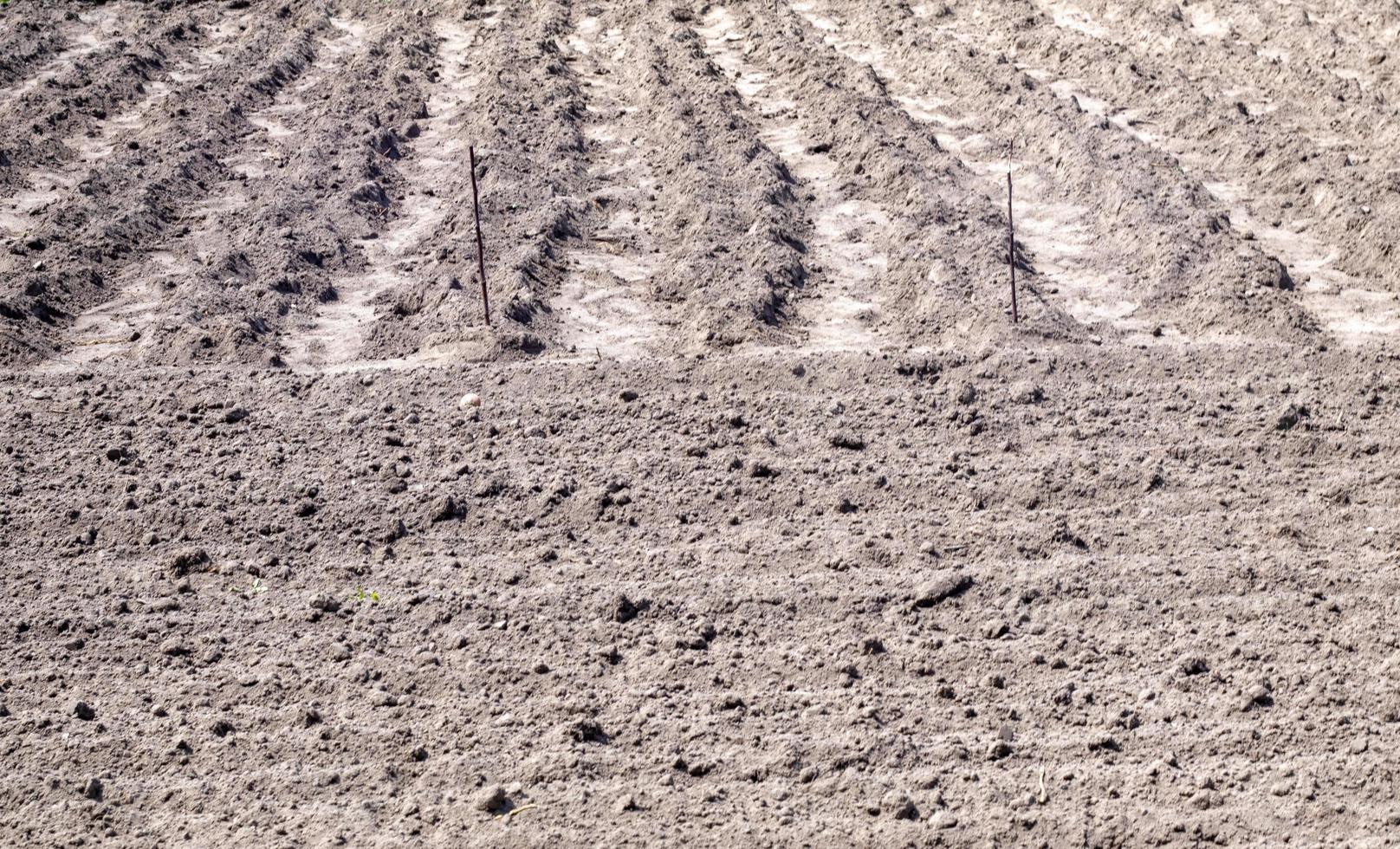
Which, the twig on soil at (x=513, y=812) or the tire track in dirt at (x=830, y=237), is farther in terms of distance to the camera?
the tire track in dirt at (x=830, y=237)

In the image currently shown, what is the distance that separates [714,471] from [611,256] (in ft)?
8.65

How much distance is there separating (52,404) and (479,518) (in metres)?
2.33

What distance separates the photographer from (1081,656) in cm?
466

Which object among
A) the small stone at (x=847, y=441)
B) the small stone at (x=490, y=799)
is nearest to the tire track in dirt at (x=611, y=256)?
the small stone at (x=847, y=441)

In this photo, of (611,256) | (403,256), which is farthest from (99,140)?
(611,256)

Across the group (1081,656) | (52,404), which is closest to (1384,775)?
(1081,656)

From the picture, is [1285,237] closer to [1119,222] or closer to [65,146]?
[1119,222]

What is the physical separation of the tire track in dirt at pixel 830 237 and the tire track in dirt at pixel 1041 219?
866 mm

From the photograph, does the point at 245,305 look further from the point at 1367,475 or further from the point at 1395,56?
the point at 1395,56

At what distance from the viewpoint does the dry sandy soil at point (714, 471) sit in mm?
4258

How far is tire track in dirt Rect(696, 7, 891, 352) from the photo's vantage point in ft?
23.6

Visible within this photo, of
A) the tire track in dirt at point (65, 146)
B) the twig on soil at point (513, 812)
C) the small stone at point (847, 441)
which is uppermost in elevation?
the tire track in dirt at point (65, 146)

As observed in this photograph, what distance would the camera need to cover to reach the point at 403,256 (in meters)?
8.27

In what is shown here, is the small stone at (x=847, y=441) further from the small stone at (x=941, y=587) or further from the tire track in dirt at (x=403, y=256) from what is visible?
the tire track in dirt at (x=403, y=256)
